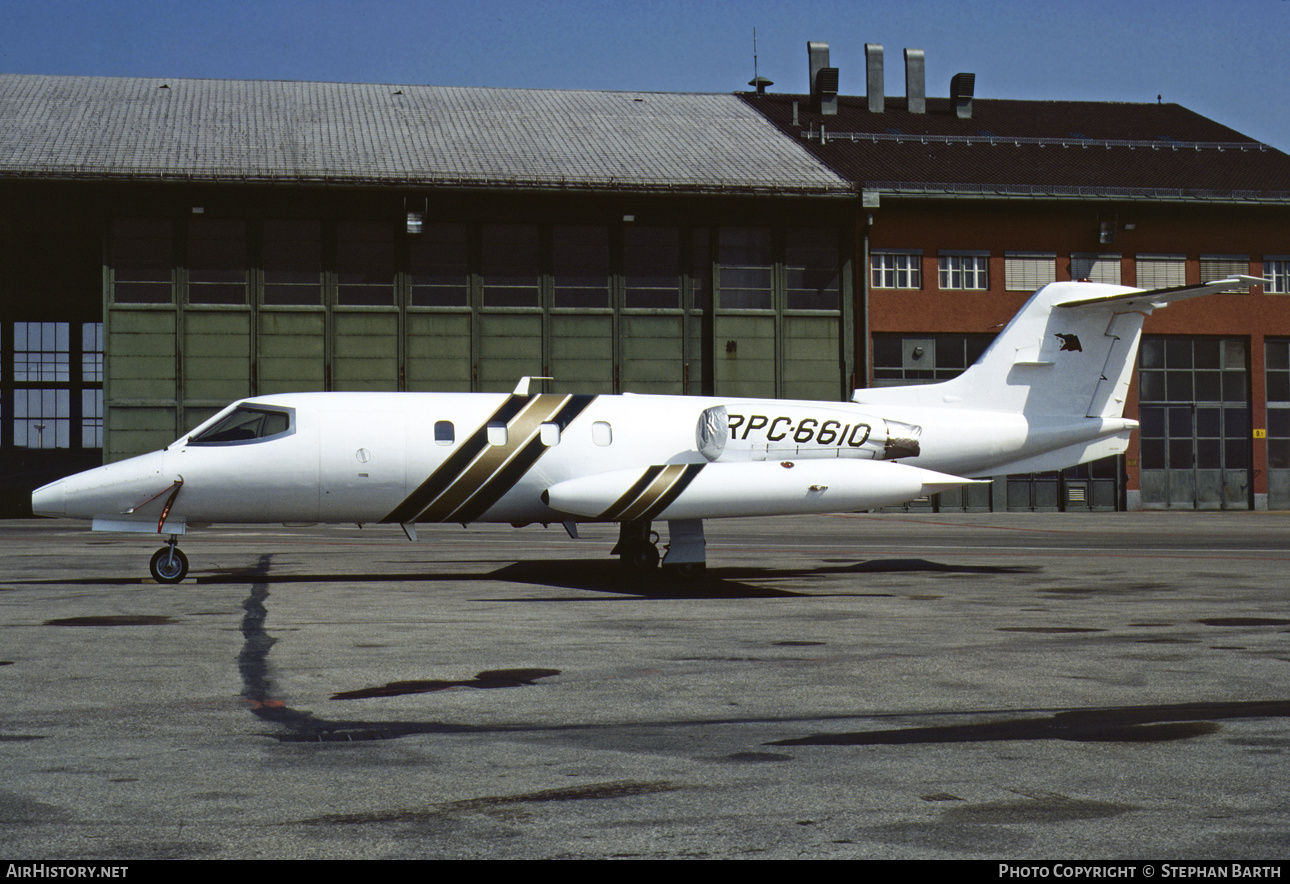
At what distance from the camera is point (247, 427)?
1834 cm

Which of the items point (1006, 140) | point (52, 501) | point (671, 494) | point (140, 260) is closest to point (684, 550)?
point (671, 494)

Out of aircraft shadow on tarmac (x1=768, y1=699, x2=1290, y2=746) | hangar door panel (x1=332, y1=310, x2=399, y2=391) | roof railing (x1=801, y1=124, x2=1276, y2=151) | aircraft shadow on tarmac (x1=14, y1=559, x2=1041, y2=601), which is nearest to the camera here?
aircraft shadow on tarmac (x1=768, y1=699, x2=1290, y2=746)

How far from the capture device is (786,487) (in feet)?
61.1

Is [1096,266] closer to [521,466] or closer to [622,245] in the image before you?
[622,245]

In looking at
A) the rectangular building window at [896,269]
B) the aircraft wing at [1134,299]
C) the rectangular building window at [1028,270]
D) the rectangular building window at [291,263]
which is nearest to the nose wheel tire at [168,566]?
the aircraft wing at [1134,299]

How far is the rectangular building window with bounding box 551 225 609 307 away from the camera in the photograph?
47031 mm

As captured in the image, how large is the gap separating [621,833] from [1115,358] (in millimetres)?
18664

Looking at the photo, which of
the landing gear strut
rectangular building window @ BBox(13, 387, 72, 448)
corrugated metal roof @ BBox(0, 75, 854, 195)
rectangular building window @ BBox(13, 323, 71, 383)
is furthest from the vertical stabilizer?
rectangular building window @ BBox(13, 387, 72, 448)

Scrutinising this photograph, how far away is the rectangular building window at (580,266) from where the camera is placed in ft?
154

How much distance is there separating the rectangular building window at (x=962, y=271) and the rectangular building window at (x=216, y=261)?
2624cm

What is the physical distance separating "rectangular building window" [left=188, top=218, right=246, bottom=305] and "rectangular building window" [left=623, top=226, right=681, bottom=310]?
539 inches

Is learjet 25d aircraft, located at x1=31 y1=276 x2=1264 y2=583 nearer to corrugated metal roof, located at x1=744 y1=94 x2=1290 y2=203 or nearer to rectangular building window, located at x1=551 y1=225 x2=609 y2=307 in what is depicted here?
rectangular building window, located at x1=551 y1=225 x2=609 y2=307

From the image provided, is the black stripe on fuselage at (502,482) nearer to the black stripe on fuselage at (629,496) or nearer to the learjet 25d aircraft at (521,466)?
the learjet 25d aircraft at (521,466)

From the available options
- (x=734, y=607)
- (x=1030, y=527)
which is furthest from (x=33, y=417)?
(x=734, y=607)
